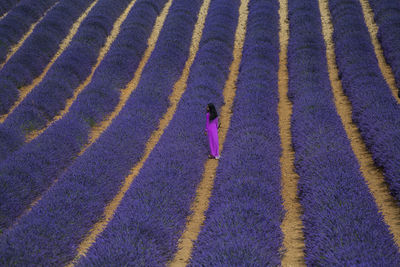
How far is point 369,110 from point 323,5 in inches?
403

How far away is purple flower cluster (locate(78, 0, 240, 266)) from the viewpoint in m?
3.38

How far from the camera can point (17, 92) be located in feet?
29.9

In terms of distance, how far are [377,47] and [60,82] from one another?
9.60 meters

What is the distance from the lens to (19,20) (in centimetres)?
1334

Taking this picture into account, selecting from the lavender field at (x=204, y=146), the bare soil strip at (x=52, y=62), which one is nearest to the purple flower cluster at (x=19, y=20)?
the lavender field at (x=204, y=146)

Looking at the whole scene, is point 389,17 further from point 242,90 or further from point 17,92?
point 17,92

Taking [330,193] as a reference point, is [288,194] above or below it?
below

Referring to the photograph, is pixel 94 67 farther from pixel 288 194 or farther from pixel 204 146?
pixel 288 194

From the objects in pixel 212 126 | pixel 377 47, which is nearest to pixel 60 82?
pixel 212 126

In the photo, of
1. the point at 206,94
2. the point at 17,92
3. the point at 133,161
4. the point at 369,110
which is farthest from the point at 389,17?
the point at 17,92

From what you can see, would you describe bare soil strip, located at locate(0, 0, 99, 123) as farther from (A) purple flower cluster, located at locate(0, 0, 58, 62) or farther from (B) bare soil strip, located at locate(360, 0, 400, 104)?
(B) bare soil strip, located at locate(360, 0, 400, 104)

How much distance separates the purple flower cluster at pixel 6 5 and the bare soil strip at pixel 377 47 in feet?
49.1

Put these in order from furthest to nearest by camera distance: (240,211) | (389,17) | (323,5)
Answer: (323,5) → (389,17) → (240,211)

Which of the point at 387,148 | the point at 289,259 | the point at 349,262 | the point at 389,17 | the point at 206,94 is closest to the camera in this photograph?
the point at 349,262
